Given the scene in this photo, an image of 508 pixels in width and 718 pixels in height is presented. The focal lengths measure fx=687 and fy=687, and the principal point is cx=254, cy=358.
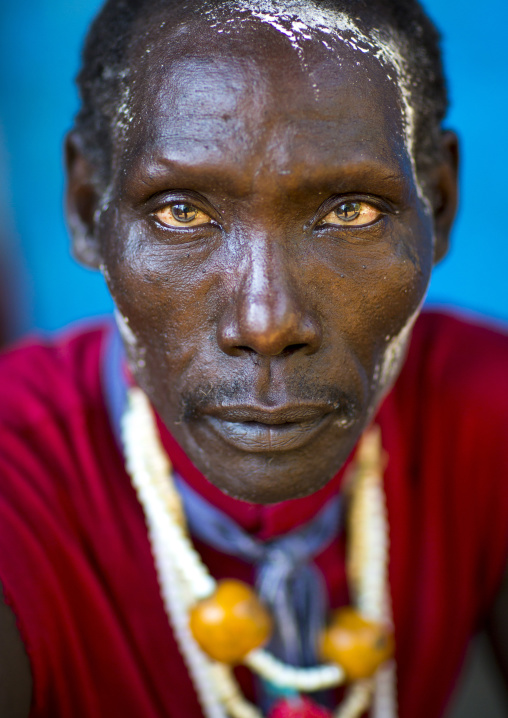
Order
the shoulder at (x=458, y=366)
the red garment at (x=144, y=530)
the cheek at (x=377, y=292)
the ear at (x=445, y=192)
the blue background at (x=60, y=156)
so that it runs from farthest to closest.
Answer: the blue background at (x=60, y=156)
the shoulder at (x=458, y=366)
the ear at (x=445, y=192)
the red garment at (x=144, y=530)
the cheek at (x=377, y=292)

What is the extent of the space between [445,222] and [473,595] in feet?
2.99

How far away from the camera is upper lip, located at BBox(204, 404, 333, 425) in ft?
3.79

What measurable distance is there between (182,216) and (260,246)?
0.17 m

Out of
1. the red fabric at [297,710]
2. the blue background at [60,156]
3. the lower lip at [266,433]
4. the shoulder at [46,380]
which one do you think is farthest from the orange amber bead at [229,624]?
the blue background at [60,156]

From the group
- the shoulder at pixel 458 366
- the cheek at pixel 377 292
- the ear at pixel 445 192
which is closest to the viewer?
the cheek at pixel 377 292

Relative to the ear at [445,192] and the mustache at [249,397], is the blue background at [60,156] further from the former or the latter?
the mustache at [249,397]

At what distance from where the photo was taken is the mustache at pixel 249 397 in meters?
1.16

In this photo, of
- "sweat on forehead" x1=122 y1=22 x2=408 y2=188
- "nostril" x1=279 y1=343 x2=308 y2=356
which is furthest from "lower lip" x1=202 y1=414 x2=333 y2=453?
"sweat on forehead" x1=122 y1=22 x2=408 y2=188

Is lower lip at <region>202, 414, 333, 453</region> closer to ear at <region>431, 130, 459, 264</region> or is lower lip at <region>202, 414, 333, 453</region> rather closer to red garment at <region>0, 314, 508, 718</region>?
red garment at <region>0, 314, 508, 718</region>

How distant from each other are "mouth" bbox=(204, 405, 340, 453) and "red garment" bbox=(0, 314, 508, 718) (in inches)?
12.9

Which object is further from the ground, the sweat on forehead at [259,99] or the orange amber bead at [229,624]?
the sweat on forehead at [259,99]

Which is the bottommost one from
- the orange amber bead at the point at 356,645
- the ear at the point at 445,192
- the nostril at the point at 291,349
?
the orange amber bead at the point at 356,645

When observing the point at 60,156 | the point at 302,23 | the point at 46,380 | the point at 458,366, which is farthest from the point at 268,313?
the point at 60,156

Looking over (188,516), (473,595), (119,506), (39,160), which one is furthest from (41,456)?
Answer: (39,160)
